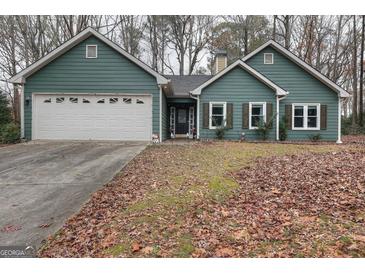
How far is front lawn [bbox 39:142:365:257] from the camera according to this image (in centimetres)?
303

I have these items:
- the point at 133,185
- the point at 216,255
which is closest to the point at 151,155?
the point at 133,185

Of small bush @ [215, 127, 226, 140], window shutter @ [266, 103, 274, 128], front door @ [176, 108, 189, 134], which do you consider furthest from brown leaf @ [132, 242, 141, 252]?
front door @ [176, 108, 189, 134]

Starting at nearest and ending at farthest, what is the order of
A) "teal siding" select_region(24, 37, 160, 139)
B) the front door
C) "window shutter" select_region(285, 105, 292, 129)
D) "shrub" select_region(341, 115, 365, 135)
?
"teal siding" select_region(24, 37, 160, 139)
"window shutter" select_region(285, 105, 292, 129)
the front door
"shrub" select_region(341, 115, 365, 135)

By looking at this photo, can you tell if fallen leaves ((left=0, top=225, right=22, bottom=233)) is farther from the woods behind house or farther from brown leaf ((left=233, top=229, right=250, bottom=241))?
the woods behind house

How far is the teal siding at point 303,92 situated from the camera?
588 inches

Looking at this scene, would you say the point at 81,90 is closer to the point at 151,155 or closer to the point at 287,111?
the point at 151,155

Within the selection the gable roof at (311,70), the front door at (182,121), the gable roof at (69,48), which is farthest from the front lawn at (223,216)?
the front door at (182,121)

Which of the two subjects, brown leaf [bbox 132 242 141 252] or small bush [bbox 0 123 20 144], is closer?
brown leaf [bbox 132 242 141 252]

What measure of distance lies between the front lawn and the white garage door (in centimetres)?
690

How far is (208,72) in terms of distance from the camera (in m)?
29.5

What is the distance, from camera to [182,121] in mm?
17938

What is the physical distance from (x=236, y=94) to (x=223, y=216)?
11386 mm

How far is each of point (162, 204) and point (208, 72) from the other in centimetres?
2647

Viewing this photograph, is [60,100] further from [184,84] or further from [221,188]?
[221,188]
